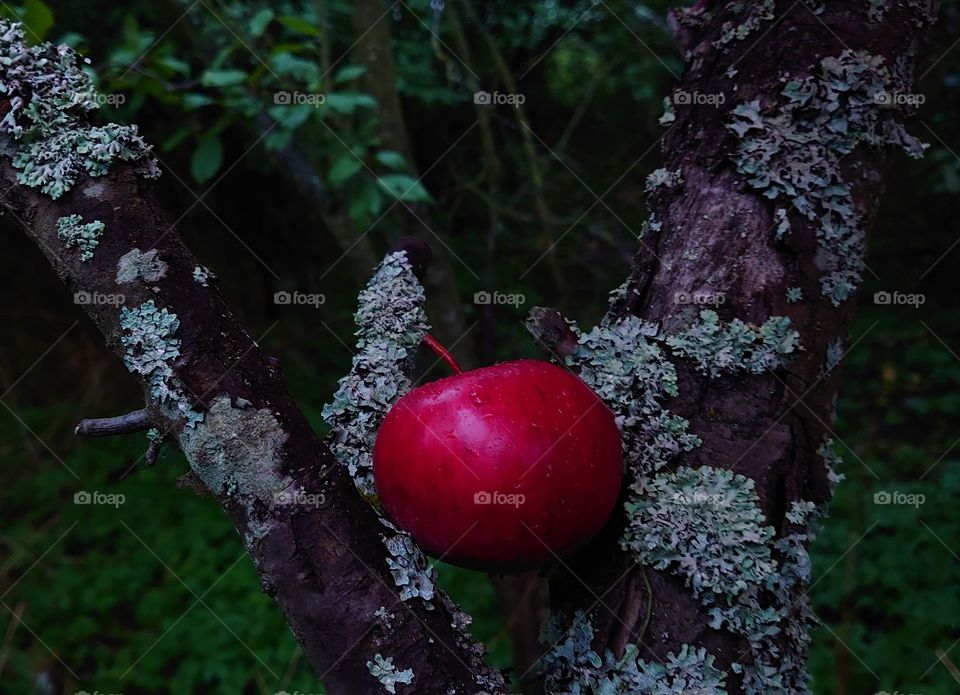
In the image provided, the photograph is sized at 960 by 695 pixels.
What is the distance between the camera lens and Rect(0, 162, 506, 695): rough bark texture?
0.84 m

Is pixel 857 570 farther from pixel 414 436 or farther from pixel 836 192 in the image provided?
pixel 414 436

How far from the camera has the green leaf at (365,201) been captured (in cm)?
206

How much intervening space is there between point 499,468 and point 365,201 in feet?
4.24

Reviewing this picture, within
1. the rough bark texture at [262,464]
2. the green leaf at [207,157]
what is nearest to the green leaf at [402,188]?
the green leaf at [207,157]

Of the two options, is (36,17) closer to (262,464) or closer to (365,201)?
(365,201)

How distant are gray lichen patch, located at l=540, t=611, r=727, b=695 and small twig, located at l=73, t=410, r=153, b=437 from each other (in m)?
0.61

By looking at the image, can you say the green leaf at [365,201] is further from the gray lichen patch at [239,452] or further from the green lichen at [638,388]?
the gray lichen patch at [239,452]

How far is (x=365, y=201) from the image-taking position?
2.08m

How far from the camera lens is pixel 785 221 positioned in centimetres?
101

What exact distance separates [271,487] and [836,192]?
2.76 feet

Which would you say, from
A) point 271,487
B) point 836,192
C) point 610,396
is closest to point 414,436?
point 271,487

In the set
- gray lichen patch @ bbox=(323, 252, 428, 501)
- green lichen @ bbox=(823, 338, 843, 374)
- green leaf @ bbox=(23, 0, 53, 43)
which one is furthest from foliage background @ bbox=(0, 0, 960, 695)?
gray lichen patch @ bbox=(323, 252, 428, 501)

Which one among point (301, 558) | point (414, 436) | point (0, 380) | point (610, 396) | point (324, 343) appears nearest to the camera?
point (301, 558)

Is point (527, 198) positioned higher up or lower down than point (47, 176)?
lower down
